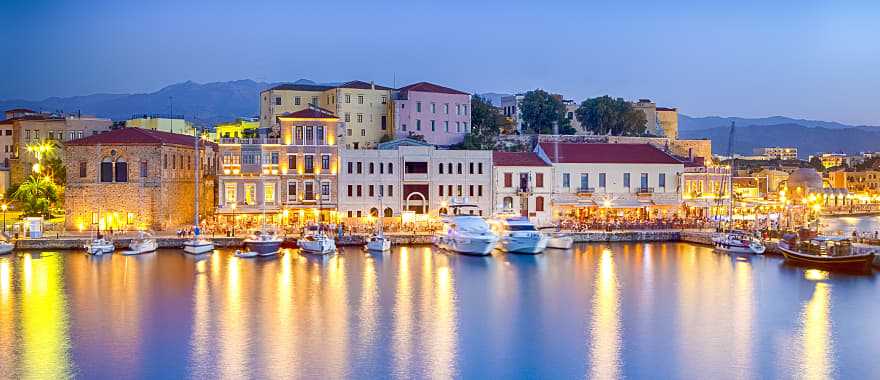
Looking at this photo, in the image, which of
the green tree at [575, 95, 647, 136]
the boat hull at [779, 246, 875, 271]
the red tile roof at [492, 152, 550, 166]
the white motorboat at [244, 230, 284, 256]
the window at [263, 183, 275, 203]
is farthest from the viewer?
the green tree at [575, 95, 647, 136]

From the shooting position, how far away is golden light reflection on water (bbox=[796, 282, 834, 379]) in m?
23.6

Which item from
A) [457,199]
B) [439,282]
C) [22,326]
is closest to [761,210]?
[457,199]

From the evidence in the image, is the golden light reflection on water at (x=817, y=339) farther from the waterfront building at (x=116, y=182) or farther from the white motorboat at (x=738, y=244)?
the waterfront building at (x=116, y=182)

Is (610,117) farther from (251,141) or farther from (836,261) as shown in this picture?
(836,261)

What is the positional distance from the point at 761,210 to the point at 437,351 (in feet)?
150

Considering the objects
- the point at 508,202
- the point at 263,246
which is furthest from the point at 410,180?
the point at 263,246

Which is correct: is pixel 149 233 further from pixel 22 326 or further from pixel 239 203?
pixel 22 326

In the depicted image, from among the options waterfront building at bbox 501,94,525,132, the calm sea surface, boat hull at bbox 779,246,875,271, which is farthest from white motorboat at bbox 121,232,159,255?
waterfront building at bbox 501,94,525,132

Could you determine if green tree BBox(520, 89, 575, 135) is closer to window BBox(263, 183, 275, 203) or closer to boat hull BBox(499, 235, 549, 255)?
boat hull BBox(499, 235, 549, 255)

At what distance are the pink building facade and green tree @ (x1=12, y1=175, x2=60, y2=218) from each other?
22.8 meters

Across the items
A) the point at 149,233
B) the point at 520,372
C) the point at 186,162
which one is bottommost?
the point at 520,372

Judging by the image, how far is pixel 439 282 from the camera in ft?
121

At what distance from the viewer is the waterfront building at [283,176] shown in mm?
50688

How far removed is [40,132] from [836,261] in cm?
5772
